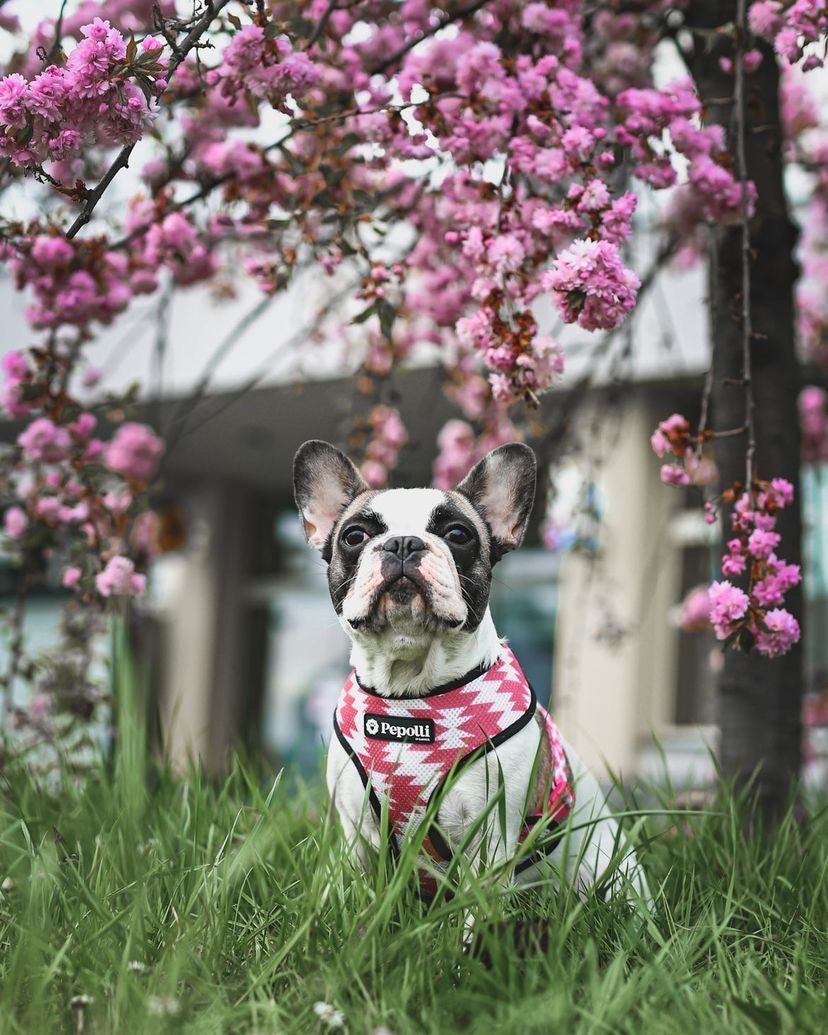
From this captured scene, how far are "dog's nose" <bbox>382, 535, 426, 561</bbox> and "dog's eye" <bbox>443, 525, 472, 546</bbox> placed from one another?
0.14 metres

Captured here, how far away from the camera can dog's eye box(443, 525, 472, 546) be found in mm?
2730

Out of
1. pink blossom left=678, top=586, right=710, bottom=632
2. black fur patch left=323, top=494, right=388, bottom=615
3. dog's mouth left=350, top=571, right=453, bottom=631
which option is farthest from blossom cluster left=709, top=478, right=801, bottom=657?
pink blossom left=678, top=586, right=710, bottom=632

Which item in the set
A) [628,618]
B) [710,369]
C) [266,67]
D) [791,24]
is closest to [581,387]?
[710,369]

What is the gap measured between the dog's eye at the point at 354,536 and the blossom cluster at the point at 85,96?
0.98m

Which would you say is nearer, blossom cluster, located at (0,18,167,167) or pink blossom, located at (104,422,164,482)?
blossom cluster, located at (0,18,167,167)

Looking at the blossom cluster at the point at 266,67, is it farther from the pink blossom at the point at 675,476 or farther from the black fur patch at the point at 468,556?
the pink blossom at the point at 675,476

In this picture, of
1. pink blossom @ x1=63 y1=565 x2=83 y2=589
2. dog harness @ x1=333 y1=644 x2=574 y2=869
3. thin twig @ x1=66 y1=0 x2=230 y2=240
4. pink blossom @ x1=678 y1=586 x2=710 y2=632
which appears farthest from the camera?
pink blossom @ x1=678 y1=586 x2=710 y2=632

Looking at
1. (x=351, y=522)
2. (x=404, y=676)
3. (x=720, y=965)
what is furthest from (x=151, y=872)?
(x=720, y=965)

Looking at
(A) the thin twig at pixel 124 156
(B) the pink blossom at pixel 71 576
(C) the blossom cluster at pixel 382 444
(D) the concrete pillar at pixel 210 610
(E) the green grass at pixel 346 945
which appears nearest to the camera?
(E) the green grass at pixel 346 945

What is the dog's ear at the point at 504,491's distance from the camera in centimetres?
286

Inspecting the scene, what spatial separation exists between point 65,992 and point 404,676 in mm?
965

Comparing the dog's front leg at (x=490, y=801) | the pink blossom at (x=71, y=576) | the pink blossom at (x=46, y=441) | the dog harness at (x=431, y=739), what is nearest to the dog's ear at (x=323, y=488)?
the dog harness at (x=431, y=739)

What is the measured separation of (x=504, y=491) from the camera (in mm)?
2900

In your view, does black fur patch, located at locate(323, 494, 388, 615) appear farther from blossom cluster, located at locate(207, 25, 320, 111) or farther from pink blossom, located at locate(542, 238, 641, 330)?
blossom cluster, located at locate(207, 25, 320, 111)
